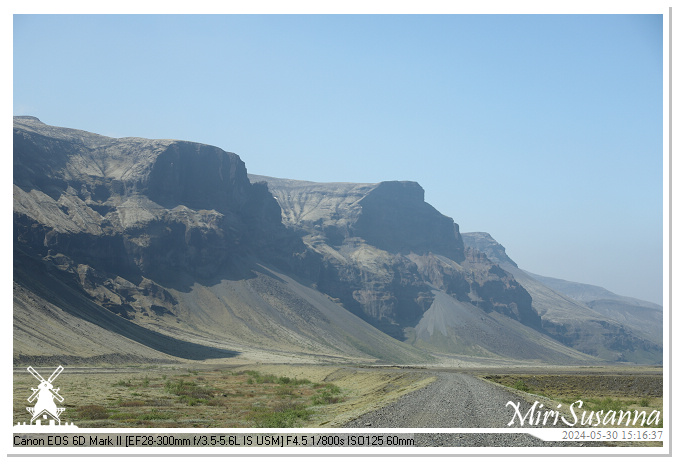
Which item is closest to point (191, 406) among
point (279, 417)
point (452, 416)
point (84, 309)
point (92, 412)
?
point (92, 412)

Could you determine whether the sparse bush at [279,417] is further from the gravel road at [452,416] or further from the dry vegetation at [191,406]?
the gravel road at [452,416]

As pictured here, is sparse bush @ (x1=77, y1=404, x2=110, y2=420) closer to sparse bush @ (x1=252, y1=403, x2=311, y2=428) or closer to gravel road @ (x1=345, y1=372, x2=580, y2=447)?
sparse bush @ (x1=252, y1=403, x2=311, y2=428)

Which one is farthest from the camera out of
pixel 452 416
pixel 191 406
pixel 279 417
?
pixel 191 406

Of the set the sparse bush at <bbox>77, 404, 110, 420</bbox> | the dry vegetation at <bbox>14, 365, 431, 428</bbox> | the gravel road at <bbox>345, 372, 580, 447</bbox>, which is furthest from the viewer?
the sparse bush at <bbox>77, 404, 110, 420</bbox>

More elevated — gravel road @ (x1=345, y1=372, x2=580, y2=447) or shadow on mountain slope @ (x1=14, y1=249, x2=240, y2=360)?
gravel road @ (x1=345, y1=372, x2=580, y2=447)

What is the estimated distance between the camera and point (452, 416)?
26359mm

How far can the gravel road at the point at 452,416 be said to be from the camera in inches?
826

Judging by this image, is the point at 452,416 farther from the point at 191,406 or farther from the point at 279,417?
the point at 191,406

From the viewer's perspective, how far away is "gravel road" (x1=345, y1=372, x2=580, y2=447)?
20984 millimetres

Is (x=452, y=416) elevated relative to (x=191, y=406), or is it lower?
elevated

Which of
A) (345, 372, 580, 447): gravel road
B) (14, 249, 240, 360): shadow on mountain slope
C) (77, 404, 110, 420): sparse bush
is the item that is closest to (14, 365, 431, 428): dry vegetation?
(77, 404, 110, 420): sparse bush

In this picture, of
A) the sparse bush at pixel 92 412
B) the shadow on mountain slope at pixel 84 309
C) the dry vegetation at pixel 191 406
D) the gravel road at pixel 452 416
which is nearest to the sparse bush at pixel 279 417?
the dry vegetation at pixel 191 406
